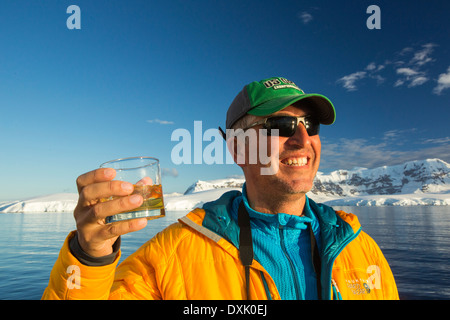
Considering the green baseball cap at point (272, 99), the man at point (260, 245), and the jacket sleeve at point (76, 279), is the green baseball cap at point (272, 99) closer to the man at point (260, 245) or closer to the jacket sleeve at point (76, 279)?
the man at point (260, 245)

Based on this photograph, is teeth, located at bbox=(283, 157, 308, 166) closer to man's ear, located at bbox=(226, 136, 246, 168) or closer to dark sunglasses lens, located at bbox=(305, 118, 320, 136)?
dark sunglasses lens, located at bbox=(305, 118, 320, 136)

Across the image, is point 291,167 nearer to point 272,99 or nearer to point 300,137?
point 300,137

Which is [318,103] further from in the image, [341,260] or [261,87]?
[341,260]

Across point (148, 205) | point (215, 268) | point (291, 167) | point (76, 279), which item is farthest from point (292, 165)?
point (76, 279)

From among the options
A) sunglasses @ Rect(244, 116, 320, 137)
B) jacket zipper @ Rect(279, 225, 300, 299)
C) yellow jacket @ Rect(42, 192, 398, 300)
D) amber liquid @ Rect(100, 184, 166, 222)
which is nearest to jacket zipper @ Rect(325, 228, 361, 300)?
yellow jacket @ Rect(42, 192, 398, 300)

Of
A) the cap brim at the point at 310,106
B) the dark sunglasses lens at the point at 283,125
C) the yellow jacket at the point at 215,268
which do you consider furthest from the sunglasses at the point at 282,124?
the yellow jacket at the point at 215,268

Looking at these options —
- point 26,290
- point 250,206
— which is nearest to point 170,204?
point 26,290
